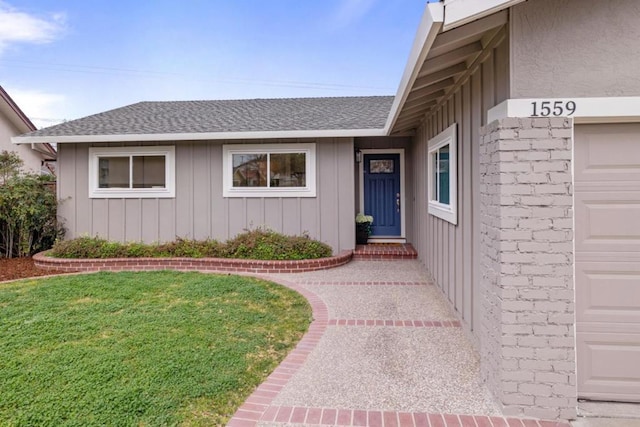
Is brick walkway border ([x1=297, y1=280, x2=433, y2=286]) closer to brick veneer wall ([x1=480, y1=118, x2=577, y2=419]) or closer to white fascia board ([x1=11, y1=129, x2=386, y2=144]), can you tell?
white fascia board ([x1=11, y1=129, x2=386, y2=144])

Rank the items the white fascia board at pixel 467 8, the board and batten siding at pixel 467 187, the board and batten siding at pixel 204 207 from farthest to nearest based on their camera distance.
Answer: the board and batten siding at pixel 204 207 < the board and batten siding at pixel 467 187 < the white fascia board at pixel 467 8

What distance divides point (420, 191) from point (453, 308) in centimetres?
369

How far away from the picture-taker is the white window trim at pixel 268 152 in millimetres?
8570

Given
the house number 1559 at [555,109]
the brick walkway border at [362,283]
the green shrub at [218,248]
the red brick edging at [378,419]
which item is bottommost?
the red brick edging at [378,419]

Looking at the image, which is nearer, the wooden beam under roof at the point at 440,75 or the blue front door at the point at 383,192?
the wooden beam under roof at the point at 440,75

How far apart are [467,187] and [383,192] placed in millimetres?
5933

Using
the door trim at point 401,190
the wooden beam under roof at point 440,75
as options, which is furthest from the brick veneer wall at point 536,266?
the door trim at point 401,190

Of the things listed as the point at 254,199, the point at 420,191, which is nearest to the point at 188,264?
the point at 254,199

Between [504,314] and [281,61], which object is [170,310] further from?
[281,61]

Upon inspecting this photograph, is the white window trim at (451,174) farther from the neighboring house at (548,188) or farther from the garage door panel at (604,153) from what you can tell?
the garage door panel at (604,153)

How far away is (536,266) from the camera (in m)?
2.64

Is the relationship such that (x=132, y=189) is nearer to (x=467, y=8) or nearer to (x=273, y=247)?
(x=273, y=247)

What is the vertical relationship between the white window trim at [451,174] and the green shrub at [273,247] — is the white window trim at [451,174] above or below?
above

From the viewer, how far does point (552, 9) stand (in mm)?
2689
